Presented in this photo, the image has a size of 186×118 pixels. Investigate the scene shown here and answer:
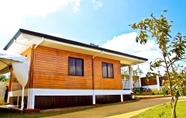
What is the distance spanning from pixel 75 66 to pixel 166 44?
299 inches

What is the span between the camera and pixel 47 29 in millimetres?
12336

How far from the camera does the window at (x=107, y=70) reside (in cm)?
1291

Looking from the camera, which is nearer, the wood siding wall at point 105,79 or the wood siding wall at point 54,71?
the wood siding wall at point 54,71

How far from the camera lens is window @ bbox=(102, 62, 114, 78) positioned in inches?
508

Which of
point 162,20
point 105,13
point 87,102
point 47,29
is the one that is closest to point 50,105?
point 87,102

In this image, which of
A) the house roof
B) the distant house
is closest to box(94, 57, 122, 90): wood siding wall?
the distant house

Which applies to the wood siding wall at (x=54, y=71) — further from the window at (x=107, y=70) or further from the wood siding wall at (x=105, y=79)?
the window at (x=107, y=70)

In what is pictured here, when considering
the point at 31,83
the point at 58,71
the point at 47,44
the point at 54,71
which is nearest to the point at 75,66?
the point at 58,71

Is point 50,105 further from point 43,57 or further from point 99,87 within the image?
point 99,87

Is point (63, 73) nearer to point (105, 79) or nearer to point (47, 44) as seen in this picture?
point (47, 44)

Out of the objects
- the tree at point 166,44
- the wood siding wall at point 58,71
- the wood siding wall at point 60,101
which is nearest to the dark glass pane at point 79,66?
the wood siding wall at point 58,71

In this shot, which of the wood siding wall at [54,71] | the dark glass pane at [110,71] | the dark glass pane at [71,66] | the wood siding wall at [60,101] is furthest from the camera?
the dark glass pane at [110,71]

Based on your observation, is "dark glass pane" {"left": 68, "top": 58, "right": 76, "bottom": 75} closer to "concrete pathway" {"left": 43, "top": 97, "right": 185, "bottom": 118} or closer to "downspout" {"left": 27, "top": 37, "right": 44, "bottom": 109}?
"downspout" {"left": 27, "top": 37, "right": 44, "bottom": 109}

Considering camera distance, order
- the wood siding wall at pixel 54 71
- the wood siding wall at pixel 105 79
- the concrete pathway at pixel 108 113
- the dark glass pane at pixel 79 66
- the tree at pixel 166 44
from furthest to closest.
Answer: the wood siding wall at pixel 105 79
the dark glass pane at pixel 79 66
the wood siding wall at pixel 54 71
the concrete pathway at pixel 108 113
the tree at pixel 166 44
